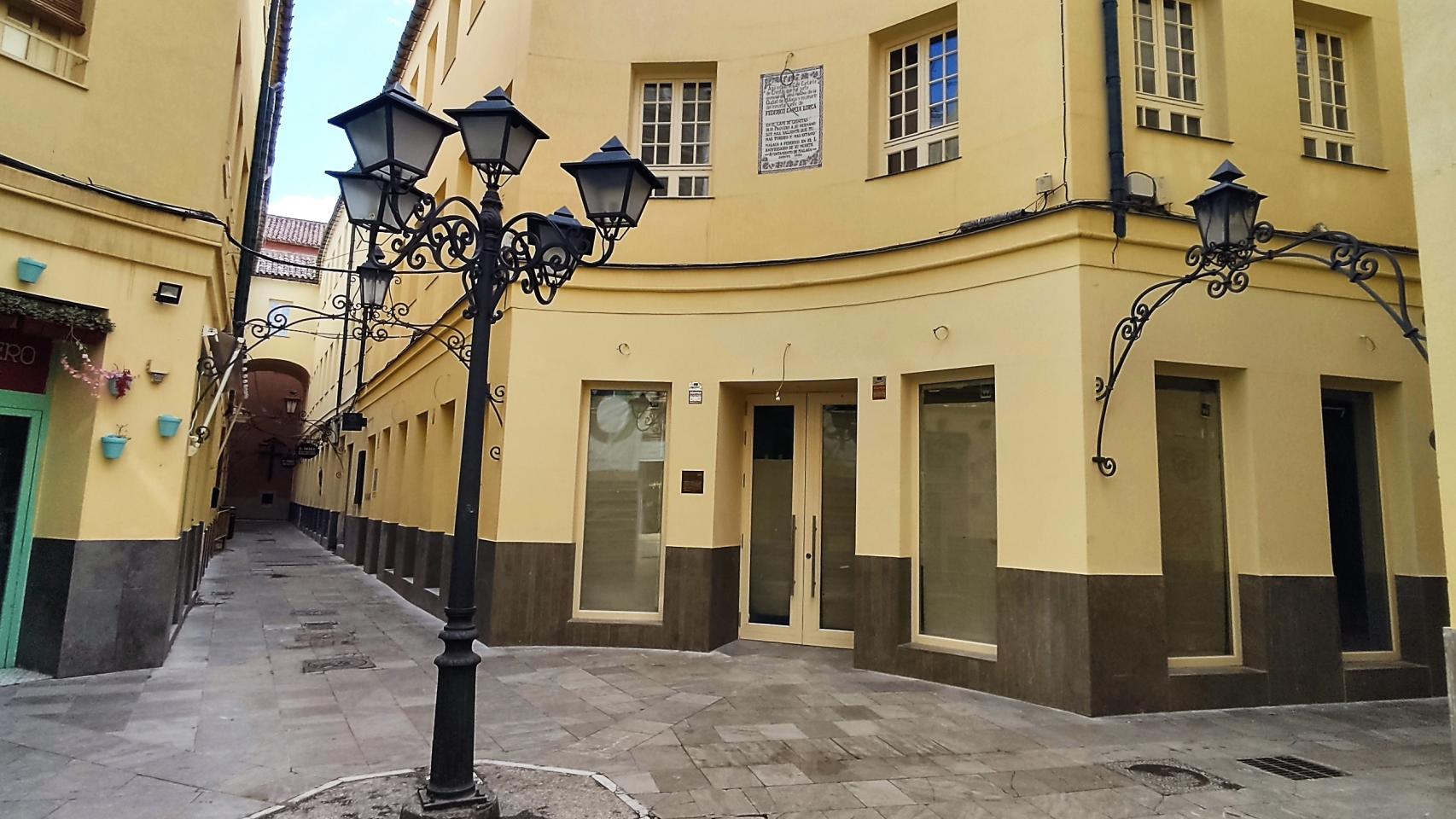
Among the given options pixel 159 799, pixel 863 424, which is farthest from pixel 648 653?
pixel 159 799

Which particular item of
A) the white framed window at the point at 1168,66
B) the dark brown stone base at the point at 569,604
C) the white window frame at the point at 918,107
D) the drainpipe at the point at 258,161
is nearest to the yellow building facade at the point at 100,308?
the dark brown stone base at the point at 569,604

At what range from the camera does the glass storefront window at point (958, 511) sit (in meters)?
7.57

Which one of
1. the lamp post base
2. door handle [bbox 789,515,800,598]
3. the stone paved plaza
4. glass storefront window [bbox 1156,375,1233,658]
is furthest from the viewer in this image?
door handle [bbox 789,515,800,598]

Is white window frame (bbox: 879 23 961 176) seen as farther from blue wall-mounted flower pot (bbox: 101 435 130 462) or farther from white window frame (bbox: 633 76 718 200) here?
blue wall-mounted flower pot (bbox: 101 435 130 462)

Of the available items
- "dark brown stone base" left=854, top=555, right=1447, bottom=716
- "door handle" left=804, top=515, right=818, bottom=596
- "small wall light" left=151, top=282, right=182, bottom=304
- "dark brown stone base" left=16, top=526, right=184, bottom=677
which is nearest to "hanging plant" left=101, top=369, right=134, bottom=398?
"small wall light" left=151, top=282, right=182, bottom=304

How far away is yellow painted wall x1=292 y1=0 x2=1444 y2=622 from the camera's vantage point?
7066 millimetres

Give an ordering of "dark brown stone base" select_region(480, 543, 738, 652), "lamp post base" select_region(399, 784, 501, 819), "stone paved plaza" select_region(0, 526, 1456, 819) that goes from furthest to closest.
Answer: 1. "dark brown stone base" select_region(480, 543, 738, 652)
2. "stone paved plaza" select_region(0, 526, 1456, 819)
3. "lamp post base" select_region(399, 784, 501, 819)

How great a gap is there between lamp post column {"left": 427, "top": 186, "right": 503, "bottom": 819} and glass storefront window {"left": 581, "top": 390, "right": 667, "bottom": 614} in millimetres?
4857

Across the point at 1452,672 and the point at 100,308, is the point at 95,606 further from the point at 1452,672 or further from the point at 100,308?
the point at 1452,672

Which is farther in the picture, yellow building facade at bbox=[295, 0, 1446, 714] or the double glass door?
the double glass door

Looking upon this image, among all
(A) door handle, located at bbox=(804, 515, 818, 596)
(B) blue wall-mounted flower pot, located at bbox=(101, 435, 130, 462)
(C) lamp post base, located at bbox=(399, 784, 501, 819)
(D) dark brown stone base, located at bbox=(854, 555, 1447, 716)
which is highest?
(B) blue wall-mounted flower pot, located at bbox=(101, 435, 130, 462)

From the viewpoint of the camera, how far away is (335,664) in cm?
809

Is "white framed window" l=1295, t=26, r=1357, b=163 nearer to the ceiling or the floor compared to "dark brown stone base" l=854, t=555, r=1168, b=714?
nearer to the ceiling

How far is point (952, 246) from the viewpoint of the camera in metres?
7.83
